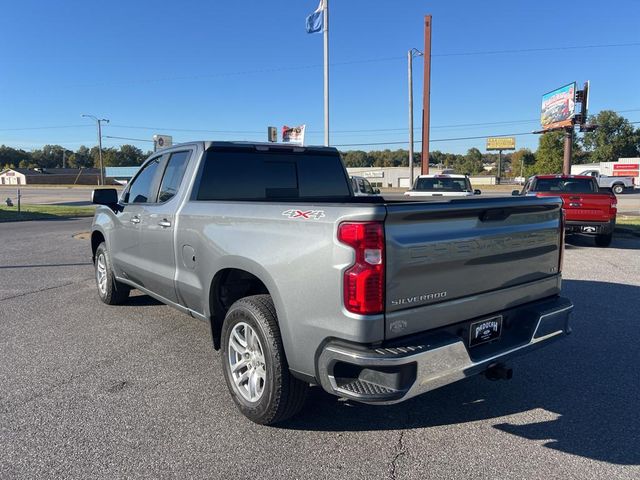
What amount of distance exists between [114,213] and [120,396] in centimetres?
266

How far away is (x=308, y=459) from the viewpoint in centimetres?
294

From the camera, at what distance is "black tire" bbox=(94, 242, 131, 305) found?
20.1 feet

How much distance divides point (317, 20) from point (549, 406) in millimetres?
18415

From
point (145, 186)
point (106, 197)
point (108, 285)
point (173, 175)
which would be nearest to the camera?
point (173, 175)

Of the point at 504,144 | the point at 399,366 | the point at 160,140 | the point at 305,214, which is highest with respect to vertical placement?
the point at 504,144

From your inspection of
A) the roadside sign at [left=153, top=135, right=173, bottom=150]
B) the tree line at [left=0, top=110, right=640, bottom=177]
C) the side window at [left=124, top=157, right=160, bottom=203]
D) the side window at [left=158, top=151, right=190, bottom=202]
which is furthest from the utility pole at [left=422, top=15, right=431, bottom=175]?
the tree line at [left=0, top=110, right=640, bottom=177]

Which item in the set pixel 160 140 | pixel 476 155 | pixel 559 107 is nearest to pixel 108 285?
pixel 160 140

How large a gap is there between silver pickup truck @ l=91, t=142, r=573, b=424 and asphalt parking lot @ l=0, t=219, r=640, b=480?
0.36 meters

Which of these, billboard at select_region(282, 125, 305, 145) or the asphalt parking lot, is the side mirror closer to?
the asphalt parking lot

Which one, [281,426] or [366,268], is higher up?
[366,268]

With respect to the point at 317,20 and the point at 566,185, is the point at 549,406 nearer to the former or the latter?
the point at 566,185

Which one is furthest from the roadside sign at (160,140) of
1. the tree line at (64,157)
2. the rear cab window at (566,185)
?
the tree line at (64,157)

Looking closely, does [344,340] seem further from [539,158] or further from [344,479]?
[539,158]

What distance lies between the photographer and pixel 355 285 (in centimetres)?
259
